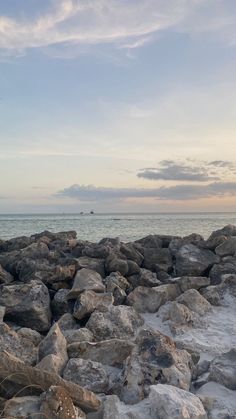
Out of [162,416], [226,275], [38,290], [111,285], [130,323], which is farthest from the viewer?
[226,275]

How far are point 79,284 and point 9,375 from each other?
11.7 feet

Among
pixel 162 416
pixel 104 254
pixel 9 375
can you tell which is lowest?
pixel 162 416

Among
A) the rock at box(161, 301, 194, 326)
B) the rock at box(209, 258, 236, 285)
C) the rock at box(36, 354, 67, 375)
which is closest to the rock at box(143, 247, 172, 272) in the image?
the rock at box(209, 258, 236, 285)

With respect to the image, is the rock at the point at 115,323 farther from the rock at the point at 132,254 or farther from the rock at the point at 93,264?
the rock at the point at 132,254

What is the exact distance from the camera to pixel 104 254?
10.8m

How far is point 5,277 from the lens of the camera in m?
9.88

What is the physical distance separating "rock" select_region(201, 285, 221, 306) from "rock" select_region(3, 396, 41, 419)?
4769mm

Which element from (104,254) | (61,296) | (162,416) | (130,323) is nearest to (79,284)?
(61,296)

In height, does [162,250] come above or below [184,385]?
above

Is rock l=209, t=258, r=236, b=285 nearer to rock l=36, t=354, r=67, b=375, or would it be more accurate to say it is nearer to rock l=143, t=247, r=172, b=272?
rock l=143, t=247, r=172, b=272

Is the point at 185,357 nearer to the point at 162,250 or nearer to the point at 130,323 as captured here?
the point at 130,323

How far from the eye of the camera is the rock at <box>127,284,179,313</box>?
847 centimetres

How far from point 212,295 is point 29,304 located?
3.42 m

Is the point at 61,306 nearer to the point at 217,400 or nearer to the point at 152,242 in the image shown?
the point at 217,400
